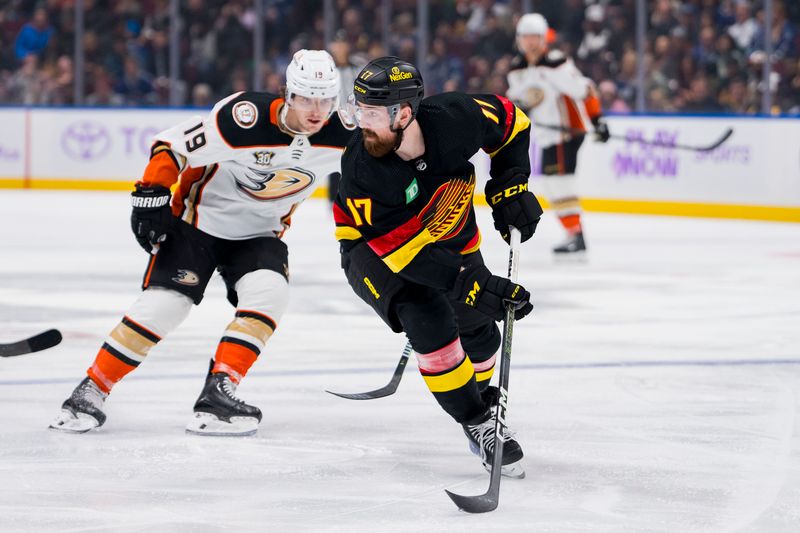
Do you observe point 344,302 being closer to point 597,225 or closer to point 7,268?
point 7,268

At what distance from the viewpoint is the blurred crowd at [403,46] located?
9.91 metres

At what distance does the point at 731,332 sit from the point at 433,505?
2.63 metres

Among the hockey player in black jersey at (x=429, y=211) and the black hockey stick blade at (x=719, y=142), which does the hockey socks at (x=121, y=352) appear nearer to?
the hockey player in black jersey at (x=429, y=211)

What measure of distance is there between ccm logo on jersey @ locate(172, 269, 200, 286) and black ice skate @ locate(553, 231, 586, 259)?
→ 13.6ft

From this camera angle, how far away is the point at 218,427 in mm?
3439

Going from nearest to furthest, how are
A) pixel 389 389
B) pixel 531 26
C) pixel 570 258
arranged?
pixel 389 389 → pixel 570 258 → pixel 531 26

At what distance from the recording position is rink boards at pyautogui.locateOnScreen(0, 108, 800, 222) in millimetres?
9648

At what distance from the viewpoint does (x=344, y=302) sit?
232 inches

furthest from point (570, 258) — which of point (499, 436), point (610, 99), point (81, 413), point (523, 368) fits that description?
Result: point (499, 436)

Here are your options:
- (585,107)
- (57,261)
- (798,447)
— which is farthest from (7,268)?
(798,447)

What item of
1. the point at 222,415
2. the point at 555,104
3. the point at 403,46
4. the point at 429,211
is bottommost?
the point at 222,415

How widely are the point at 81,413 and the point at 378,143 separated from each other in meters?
1.13

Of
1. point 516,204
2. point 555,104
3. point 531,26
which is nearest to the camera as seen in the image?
point 516,204

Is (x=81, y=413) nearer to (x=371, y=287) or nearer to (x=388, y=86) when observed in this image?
(x=371, y=287)
